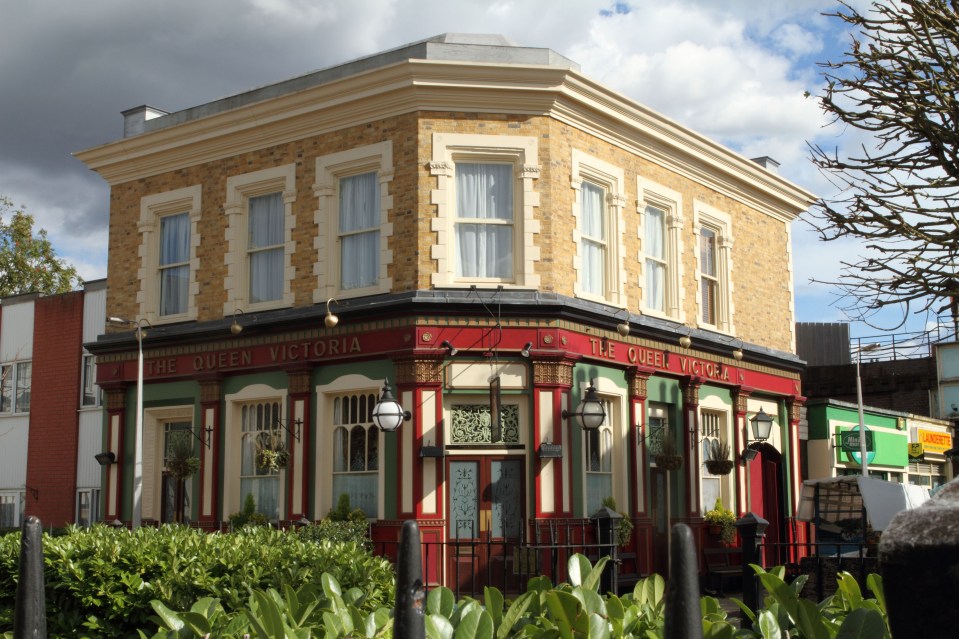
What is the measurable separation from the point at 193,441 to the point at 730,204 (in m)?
12.4

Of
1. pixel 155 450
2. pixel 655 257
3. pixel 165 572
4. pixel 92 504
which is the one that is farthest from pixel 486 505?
pixel 92 504

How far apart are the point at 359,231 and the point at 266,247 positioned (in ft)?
7.50

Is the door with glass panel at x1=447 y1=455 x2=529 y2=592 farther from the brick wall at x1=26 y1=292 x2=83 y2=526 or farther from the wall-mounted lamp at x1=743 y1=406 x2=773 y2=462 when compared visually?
the brick wall at x1=26 y1=292 x2=83 y2=526

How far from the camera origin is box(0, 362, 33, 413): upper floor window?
27547 mm

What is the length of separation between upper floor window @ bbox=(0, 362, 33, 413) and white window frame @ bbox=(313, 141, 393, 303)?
11026 mm

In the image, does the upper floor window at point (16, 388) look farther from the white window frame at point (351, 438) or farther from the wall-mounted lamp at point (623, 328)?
the wall-mounted lamp at point (623, 328)

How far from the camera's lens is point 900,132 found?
1275 centimetres

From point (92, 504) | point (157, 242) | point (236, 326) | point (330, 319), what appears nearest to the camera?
point (330, 319)

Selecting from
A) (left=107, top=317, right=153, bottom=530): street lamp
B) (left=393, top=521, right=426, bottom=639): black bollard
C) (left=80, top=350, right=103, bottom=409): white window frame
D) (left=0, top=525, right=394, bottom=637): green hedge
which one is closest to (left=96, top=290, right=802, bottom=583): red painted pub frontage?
(left=107, top=317, right=153, bottom=530): street lamp

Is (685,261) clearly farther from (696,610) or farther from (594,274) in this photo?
(696,610)

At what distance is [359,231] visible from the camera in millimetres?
19984

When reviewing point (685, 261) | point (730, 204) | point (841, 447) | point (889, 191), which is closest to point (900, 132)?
point (889, 191)

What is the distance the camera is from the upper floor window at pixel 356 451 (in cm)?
1944

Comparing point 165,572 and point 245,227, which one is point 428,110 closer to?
point 245,227
